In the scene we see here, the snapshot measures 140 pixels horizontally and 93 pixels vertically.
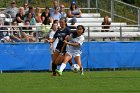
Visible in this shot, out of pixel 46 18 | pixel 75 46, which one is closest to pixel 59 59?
pixel 75 46

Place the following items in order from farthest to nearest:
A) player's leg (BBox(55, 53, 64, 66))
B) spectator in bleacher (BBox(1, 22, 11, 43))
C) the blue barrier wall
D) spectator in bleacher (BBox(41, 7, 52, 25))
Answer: spectator in bleacher (BBox(41, 7, 52, 25)), spectator in bleacher (BBox(1, 22, 11, 43)), the blue barrier wall, player's leg (BBox(55, 53, 64, 66))

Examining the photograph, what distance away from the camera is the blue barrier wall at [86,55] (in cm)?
2636

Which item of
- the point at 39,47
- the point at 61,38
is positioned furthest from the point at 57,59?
the point at 39,47

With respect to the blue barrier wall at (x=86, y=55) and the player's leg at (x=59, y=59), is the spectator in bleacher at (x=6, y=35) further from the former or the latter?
the player's leg at (x=59, y=59)

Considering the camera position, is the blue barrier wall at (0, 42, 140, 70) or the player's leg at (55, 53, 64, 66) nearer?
the player's leg at (55, 53, 64, 66)

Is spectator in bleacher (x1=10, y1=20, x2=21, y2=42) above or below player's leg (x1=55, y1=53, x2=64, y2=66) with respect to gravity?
above

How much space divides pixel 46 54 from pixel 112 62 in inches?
130

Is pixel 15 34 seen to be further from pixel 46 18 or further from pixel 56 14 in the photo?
pixel 56 14

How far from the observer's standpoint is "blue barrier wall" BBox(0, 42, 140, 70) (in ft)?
86.5

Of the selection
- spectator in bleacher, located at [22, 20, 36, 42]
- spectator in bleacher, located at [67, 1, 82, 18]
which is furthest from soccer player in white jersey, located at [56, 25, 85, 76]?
spectator in bleacher, located at [67, 1, 82, 18]

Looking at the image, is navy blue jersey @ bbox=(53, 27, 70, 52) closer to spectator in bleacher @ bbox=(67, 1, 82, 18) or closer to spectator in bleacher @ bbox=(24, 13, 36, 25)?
spectator in bleacher @ bbox=(24, 13, 36, 25)

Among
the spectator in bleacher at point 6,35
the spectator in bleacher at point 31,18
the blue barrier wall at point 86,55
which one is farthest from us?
the spectator in bleacher at point 31,18

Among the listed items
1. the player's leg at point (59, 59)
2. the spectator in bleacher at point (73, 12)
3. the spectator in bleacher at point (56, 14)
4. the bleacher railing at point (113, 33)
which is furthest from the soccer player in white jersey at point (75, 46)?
the spectator in bleacher at point (73, 12)

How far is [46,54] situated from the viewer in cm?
2681
